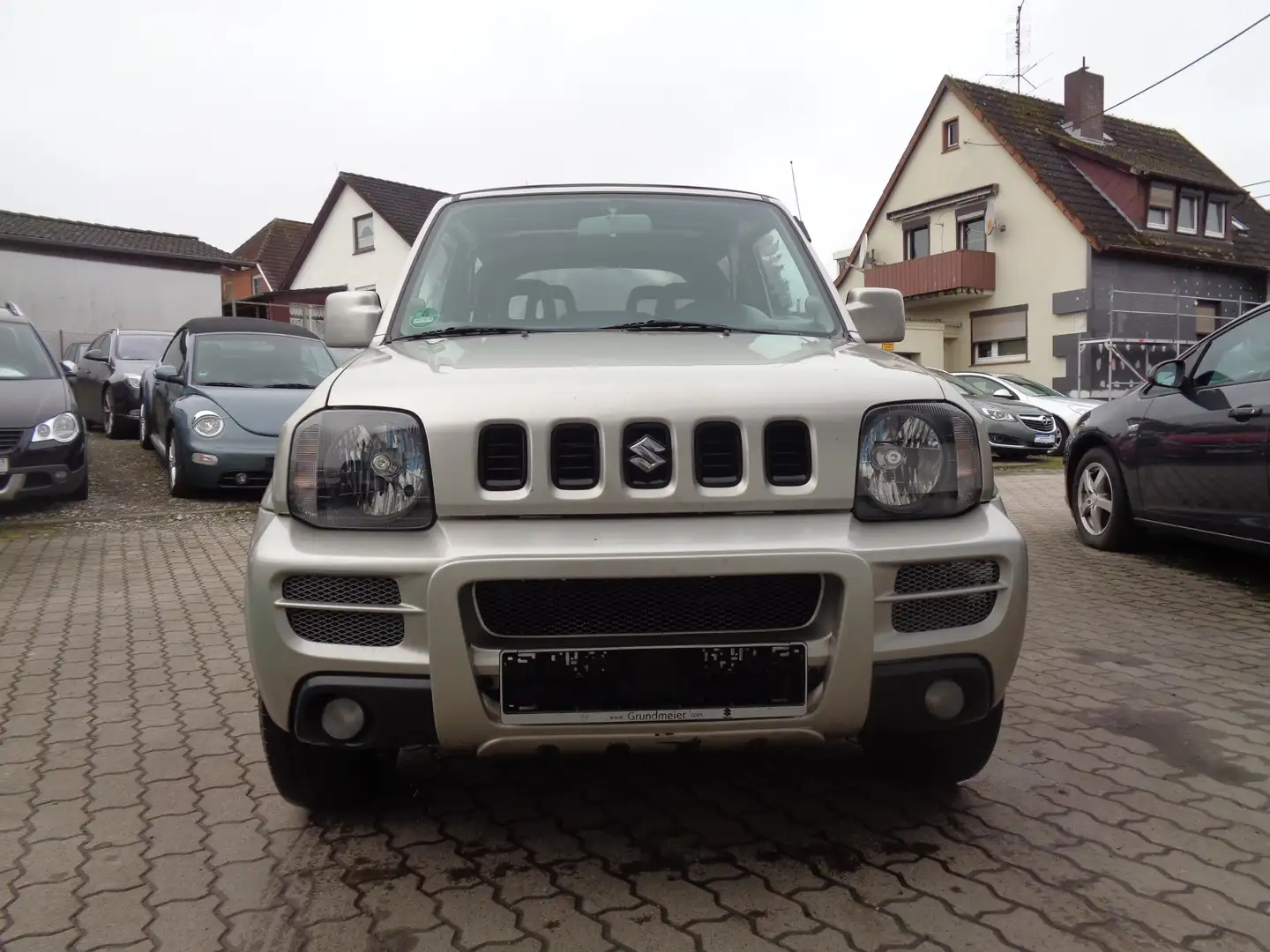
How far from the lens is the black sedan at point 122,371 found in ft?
43.6

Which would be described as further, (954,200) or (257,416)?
(954,200)

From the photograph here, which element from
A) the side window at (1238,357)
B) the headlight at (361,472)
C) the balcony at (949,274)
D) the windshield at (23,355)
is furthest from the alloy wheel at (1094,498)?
the balcony at (949,274)

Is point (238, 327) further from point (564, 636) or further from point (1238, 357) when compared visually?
point (564, 636)

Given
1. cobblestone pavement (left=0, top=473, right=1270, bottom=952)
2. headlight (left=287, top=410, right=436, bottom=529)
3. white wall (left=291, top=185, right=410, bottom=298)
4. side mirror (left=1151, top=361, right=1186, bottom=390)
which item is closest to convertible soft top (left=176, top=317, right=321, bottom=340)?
cobblestone pavement (left=0, top=473, right=1270, bottom=952)

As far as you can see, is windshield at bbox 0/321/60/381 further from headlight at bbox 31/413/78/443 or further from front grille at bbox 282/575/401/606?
front grille at bbox 282/575/401/606

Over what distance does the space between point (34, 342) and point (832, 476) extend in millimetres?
8570

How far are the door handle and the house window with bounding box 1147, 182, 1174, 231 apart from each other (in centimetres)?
2468

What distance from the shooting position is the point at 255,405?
9.16 metres

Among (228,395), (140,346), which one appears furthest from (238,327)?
(140,346)

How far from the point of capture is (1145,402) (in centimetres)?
635

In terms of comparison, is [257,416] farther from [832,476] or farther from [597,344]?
[832,476]

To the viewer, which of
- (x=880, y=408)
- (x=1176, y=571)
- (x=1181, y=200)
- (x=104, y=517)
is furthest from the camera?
(x=1181, y=200)

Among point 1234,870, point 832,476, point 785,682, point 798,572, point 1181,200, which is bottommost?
point 1234,870

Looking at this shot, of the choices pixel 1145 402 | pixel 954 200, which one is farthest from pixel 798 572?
pixel 954 200
